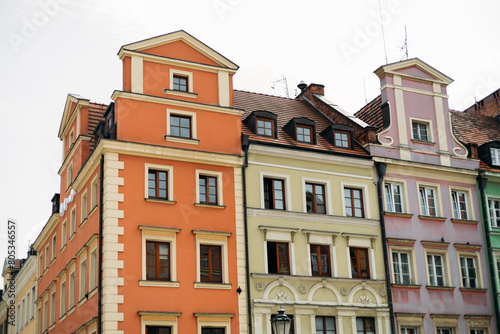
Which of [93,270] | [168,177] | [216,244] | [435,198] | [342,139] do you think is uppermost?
[342,139]

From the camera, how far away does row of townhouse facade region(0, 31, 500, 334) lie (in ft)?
98.4

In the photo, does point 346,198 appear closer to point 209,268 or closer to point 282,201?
point 282,201

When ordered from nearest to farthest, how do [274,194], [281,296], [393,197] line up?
[281,296] → [274,194] → [393,197]

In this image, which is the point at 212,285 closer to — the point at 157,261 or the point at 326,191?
the point at 157,261

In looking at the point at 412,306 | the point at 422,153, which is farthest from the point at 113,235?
the point at 422,153

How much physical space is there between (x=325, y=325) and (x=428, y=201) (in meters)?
8.70

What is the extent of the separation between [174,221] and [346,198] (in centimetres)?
866

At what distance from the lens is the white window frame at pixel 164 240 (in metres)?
29.4

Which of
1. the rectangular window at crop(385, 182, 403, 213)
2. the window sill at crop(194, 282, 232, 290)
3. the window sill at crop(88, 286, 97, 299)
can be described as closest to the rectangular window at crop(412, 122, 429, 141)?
the rectangular window at crop(385, 182, 403, 213)

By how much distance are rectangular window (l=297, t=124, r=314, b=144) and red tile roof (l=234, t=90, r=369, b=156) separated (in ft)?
1.08

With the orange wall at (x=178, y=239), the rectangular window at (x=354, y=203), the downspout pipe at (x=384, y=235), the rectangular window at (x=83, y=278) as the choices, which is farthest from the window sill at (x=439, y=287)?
the rectangular window at (x=83, y=278)

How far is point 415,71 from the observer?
38.9 m

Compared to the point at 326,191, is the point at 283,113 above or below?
above

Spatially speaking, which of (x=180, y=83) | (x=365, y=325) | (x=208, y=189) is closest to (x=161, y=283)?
(x=208, y=189)
